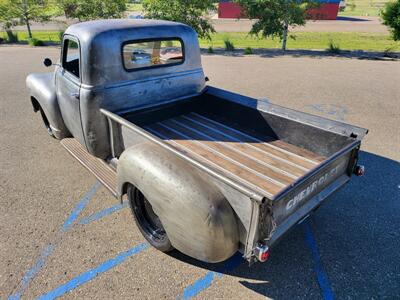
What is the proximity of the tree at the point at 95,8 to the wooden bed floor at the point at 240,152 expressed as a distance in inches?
573


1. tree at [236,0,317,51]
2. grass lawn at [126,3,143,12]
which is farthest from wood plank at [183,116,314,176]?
grass lawn at [126,3,143,12]

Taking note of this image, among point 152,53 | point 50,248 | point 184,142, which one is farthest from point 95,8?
point 50,248

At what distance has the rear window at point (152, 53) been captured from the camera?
3.92 metres

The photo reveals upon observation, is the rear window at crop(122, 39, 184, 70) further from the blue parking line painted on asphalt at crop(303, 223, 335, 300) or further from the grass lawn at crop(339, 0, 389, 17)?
the grass lawn at crop(339, 0, 389, 17)

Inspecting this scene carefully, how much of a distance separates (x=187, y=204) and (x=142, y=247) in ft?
4.14

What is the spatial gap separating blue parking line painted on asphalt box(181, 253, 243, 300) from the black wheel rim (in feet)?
2.21

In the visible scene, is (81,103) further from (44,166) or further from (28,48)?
(28,48)

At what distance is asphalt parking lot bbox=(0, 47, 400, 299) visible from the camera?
2854mm

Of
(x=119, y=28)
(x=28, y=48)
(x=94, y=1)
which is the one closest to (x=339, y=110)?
(x=119, y=28)

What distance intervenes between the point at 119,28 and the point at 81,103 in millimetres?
1088

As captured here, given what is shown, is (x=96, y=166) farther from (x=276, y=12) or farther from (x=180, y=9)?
(x=276, y=12)

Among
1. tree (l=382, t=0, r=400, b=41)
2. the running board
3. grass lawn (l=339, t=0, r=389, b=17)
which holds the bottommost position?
the running board

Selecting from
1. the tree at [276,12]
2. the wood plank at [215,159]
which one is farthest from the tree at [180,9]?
the wood plank at [215,159]

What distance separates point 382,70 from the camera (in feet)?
37.9
